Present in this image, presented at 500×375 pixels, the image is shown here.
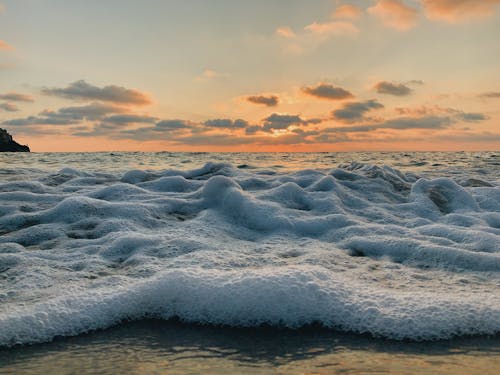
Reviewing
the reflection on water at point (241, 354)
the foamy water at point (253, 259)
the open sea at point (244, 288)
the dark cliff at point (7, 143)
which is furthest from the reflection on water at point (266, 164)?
the dark cliff at point (7, 143)

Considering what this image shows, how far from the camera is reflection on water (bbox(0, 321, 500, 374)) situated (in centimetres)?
220

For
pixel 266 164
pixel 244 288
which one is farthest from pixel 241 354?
pixel 266 164

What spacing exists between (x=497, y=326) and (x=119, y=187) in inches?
232

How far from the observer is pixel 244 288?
316 cm

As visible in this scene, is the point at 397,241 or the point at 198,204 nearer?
the point at 397,241

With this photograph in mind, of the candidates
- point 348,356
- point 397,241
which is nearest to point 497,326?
point 348,356

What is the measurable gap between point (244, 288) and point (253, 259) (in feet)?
3.12

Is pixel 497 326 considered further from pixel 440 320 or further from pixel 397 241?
pixel 397 241

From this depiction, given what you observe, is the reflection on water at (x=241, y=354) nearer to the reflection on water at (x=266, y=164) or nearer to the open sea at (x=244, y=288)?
the open sea at (x=244, y=288)

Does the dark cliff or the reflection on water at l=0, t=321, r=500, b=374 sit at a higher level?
the dark cliff

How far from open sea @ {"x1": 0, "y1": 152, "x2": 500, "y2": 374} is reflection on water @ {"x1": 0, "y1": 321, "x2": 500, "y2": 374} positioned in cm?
1

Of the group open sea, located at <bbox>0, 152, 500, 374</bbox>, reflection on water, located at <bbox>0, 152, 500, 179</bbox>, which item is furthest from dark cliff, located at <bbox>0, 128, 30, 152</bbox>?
open sea, located at <bbox>0, 152, 500, 374</bbox>

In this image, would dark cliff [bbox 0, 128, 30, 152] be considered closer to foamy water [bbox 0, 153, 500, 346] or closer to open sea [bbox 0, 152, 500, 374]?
foamy water [bbox 0, 153, 500, 346]

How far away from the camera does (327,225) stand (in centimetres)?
542
